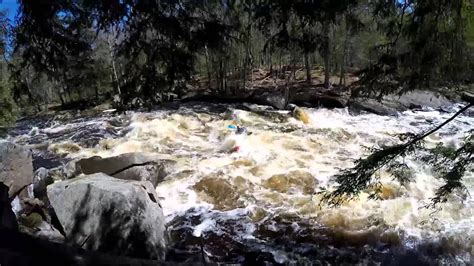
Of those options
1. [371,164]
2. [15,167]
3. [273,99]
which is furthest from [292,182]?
[273,99]

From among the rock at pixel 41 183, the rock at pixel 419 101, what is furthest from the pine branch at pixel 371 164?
the rock at pixel 419 101

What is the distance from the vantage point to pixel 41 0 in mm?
3248

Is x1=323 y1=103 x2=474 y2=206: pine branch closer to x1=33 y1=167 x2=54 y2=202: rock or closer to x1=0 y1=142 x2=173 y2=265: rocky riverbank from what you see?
x1=0 y1=142 x2=173 y2=265: rocky riverbank

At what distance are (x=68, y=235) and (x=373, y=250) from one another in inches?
179

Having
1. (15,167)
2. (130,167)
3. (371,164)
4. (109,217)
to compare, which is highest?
(371,164)

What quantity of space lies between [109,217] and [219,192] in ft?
10.6

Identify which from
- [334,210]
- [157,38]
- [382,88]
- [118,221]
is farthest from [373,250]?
→ [157,38]

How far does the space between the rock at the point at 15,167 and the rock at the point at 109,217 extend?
51.6 inches

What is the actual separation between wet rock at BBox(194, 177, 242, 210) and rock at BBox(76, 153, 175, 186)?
960 mm

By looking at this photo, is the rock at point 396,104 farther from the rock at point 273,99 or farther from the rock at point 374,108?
the rock at point 273,99

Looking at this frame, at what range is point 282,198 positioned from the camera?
8.98m

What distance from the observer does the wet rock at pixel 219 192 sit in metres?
8.80

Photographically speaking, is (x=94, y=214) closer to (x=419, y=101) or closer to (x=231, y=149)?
(x=231, y=149)

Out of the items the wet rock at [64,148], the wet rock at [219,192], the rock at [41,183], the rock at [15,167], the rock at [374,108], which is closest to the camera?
the rock at [15,167]
